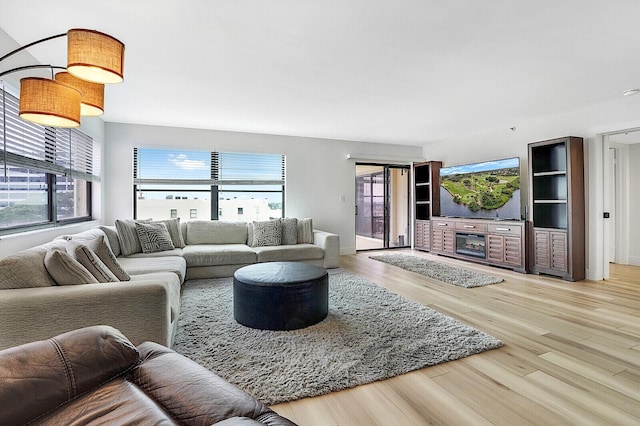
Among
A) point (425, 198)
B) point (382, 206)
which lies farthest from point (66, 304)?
point (425, 198)

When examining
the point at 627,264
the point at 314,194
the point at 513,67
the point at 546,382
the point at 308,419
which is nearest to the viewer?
the point at 308,419

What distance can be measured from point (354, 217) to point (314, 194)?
102cm

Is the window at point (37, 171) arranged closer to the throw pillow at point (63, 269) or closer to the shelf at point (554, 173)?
the throw pillow at point (63, 269)

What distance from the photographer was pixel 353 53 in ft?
9.12

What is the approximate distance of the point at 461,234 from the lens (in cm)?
593

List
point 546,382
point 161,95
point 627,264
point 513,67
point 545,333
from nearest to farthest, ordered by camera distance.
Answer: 1. point 546,382
2. point 545,333
3. point 513,67
4. point 161,95
5. point 627,264

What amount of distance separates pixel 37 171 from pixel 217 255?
2.10 meters

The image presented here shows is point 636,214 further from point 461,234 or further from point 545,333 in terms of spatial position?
point 545,333

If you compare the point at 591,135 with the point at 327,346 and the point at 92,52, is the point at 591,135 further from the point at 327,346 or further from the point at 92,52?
the point at 92,52

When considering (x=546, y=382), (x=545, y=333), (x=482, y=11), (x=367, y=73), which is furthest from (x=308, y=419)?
(x=367, y=73)

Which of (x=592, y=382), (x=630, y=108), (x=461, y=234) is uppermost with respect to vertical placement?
(x=630, y=108)

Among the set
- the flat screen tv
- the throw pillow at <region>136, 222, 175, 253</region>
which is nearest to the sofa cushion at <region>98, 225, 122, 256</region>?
the throw pillow at <region>136, 222, 175, 253</region>

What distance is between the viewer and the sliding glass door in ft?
23.3

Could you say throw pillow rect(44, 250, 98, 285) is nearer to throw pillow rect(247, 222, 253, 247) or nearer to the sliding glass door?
throw pillow rect(247, 222, 253, 247)
